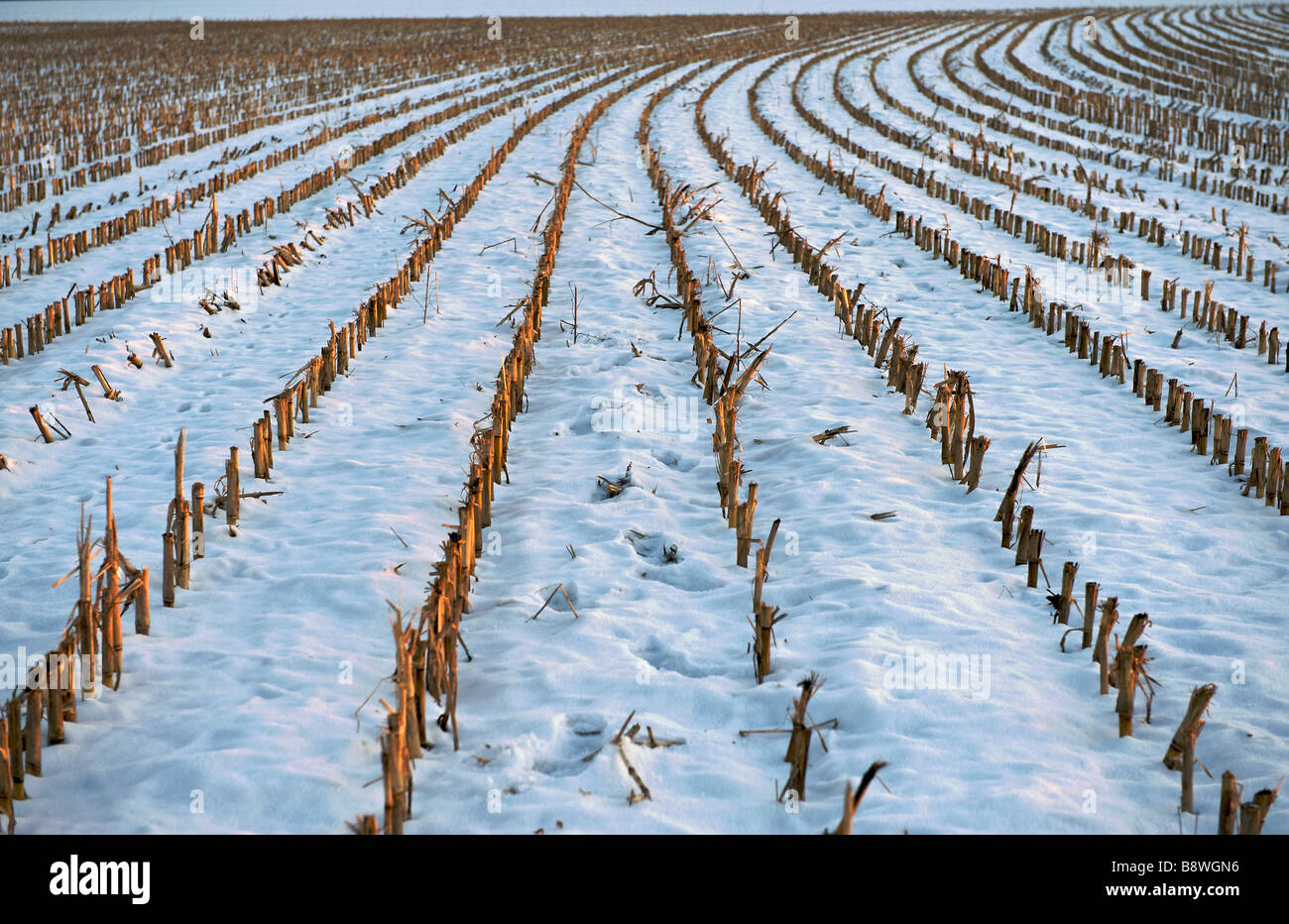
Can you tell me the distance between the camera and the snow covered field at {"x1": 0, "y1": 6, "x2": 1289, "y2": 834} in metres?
3.28

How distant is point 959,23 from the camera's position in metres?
53.1

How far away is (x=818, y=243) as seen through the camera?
11234mm

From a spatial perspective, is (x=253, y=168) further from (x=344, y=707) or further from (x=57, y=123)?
(x=344, y=707)

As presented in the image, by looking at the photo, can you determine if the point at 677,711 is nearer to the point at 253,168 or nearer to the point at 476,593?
the point at 476,593

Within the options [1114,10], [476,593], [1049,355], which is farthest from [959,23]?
[476,593]

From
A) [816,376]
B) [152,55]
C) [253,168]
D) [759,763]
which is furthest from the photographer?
[152,55]

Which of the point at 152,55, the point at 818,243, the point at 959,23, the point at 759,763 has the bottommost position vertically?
the point at 759,763

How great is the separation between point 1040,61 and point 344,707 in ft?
123

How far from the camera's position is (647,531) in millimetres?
5098

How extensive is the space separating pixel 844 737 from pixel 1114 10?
69.5 metres

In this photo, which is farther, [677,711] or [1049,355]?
[1049,355]

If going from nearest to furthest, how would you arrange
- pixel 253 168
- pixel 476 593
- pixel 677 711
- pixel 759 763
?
pixel 759 763, pixel 677 711, pixel 476 593, pixel 253 168

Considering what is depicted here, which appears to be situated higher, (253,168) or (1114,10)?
(1114,10)

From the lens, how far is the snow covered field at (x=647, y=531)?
3275 millimetres
